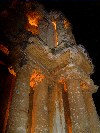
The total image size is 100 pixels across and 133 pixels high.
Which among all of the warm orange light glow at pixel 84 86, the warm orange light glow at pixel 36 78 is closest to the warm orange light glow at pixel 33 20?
the warm orange light glow at pixel 36 78

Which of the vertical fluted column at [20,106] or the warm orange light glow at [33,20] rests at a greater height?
the warm orange light glow at [33,20]

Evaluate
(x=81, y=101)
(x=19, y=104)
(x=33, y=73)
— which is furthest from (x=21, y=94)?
(x=81, y=101)

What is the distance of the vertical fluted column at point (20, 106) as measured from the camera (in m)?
10.8

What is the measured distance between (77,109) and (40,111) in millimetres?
2193

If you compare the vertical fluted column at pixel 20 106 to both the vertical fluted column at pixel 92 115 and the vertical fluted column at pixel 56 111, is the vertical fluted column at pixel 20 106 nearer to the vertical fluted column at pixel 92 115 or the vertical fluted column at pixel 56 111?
the vertical fluted column at pixel 56 111

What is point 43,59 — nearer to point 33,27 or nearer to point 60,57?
point 60,57

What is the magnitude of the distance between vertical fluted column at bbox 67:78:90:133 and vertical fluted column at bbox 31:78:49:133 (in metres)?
1.54

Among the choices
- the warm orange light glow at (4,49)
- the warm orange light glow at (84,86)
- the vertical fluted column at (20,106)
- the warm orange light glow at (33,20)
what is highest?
the warm orange light glow at (33,20)

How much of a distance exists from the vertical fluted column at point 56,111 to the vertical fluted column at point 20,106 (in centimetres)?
284

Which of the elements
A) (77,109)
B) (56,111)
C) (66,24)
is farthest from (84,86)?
(66,24)

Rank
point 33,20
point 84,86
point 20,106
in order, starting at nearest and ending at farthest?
point 20,106 < point 84,86 < point 33,20

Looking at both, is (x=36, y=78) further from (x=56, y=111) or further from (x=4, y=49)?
(x=4, y=49)

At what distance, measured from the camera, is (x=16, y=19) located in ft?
65.8

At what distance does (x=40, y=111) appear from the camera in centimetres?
1270
